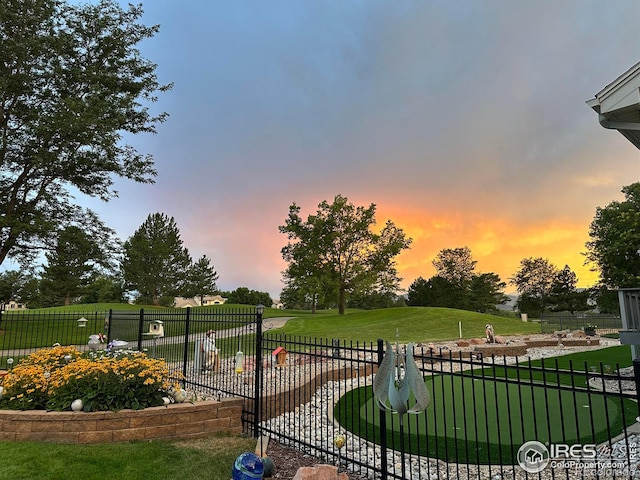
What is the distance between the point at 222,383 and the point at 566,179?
1365 cm

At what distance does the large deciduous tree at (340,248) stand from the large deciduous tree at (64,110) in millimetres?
17986

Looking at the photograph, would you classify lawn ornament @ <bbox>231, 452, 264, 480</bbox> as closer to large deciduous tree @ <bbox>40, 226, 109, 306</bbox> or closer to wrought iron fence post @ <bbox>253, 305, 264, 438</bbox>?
wrought iron fence post @ <bbox>253, 305, 264, 438</bbox>

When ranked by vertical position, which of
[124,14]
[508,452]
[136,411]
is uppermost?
[124,14]

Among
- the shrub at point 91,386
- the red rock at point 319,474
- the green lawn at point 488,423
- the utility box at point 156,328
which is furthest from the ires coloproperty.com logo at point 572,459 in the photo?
the utility box at point 156,328

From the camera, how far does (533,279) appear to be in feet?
188

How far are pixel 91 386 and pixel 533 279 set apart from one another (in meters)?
63.8

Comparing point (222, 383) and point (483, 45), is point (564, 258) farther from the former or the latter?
point (222, 383)

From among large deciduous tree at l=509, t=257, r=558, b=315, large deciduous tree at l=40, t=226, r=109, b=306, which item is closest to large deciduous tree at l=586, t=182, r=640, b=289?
large deciduous tree at l=509, t=257, r=558, b=315

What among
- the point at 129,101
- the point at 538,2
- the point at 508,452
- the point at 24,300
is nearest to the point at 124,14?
the point at 129,101

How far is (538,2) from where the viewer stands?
9930 mm

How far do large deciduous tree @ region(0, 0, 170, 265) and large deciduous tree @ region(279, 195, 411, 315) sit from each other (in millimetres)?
17986

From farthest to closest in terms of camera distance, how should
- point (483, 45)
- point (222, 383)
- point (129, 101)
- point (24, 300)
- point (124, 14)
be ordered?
point (24, 300) < point (124, 14) < point (129, 101) < point (483, 45) < point (222, 383)

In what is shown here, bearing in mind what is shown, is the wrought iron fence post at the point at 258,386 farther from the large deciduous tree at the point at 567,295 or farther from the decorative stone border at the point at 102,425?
the large deciduous tree at the point at 567,295

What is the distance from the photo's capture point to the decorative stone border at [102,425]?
4.69 meters
